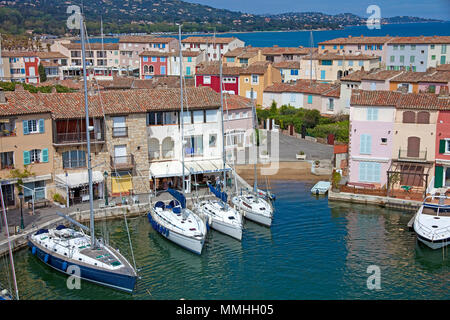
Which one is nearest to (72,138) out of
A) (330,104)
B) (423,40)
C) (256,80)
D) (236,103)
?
(236,103)

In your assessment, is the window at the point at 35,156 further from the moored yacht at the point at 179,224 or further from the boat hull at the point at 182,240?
the boat hull at the point at 182,240

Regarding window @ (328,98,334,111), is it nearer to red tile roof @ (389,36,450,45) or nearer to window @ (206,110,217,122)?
window @ (206,110,217,122)

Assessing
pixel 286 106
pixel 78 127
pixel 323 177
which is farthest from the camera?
pixel 286 106

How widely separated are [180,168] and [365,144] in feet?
45.5

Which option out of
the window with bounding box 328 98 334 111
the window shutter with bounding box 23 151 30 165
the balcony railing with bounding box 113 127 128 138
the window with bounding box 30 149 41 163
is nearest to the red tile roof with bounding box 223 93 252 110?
the window with bounding box 328 98 334 111

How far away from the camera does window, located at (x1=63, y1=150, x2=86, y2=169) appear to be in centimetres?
4094

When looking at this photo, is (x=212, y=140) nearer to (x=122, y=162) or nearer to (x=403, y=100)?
(x=122, y=162)

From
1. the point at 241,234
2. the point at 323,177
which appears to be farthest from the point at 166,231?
the point at 323,177

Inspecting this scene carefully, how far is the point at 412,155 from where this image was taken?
4291 centimetres

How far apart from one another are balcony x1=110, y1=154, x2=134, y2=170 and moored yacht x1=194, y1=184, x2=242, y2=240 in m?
6.32

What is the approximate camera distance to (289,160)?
170ft
